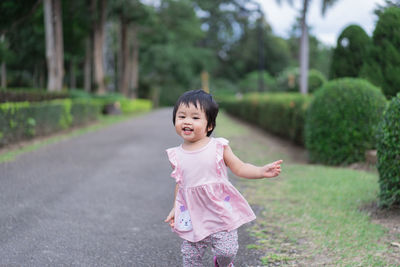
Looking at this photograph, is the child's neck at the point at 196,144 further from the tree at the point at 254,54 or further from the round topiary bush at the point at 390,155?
the tree at the point at 254,54

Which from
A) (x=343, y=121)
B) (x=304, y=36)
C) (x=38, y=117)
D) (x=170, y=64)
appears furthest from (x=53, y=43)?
(x=170, y=64)

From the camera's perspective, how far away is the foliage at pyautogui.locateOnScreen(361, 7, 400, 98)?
25.9 feet

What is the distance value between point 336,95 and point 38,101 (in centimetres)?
872

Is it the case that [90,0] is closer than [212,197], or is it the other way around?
[212,197]

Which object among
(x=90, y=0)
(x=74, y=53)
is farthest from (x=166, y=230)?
(x=74, y=53)

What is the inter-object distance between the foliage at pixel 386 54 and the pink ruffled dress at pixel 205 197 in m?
6.50

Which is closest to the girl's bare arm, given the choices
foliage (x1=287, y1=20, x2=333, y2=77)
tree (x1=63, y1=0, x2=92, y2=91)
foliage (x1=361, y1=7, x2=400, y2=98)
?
foliage (x1=361, y1=7, x2=400, y2=98)

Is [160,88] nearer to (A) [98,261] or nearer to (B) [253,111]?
(B) [253,111]

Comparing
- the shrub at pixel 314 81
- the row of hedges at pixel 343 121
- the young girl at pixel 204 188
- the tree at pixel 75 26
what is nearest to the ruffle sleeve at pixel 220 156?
the young girl at pixel 204 188

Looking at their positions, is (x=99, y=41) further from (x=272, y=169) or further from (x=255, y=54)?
(x=255, y=54)

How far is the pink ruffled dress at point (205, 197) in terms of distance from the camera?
8.52 feet

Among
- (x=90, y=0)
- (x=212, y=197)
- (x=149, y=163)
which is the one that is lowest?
(x=149, y=163)

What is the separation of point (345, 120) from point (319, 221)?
3467 mm

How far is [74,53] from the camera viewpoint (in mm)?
30969
